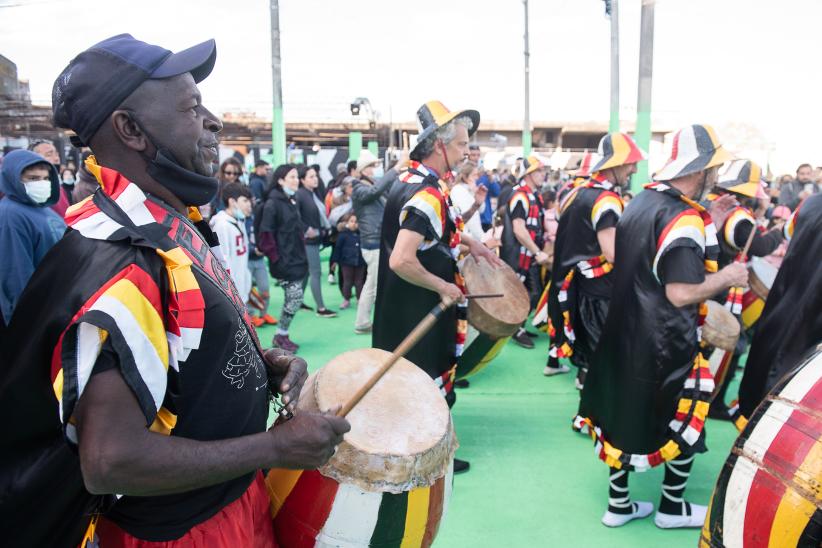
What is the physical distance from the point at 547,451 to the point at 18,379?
3585mm

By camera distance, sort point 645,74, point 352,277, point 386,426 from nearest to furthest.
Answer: point 386,426 → point 645,74 → point 352,277

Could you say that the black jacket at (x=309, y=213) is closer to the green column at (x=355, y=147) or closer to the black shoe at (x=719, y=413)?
the black shoe at (x=719, y=413)

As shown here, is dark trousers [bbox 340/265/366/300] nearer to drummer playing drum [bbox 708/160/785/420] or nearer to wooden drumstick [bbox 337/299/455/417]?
drummer playing drum [bbox 708/160/785/420]

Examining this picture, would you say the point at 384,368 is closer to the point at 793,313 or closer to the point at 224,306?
the point at 224,306

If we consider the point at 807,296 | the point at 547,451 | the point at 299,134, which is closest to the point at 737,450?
the point at 807,296

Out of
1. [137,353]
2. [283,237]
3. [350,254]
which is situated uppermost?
[137,353]

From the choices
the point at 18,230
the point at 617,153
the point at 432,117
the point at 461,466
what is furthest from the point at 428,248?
the point at 18,230

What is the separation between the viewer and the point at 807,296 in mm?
2426

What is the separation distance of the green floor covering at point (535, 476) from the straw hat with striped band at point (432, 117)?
204 centimetres

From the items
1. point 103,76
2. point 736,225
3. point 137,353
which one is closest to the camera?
point 137,353

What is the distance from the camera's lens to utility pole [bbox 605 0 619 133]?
1066 cm

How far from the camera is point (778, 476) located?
121 centimetres

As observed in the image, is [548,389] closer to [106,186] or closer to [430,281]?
[430,281]

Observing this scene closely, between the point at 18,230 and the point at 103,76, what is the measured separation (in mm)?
3465
